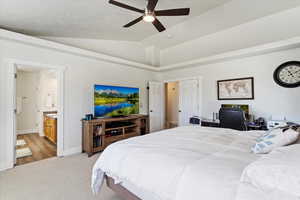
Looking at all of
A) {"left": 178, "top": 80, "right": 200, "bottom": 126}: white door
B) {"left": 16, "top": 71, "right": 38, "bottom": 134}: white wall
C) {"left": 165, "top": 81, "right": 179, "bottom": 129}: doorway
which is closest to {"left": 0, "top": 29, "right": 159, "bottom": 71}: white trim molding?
{"left": 178, "top": 80, "right": 200, "bottom": 126}: white door

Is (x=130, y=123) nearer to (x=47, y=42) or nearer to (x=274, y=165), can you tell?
(x=47, y=42)

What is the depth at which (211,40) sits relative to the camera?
4441 millimetres

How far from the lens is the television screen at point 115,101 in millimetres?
3818

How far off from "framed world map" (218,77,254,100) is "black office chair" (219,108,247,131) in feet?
3.14

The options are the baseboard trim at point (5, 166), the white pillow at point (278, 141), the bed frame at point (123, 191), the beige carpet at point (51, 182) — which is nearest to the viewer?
the white pillow at point (278, 141)

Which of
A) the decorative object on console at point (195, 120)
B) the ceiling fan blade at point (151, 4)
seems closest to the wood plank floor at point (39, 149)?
the ceiling fan blade at point (151, 4)

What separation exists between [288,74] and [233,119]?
162cm

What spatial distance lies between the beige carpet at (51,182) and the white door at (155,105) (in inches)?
105

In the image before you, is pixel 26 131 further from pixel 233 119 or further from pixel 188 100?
pixel 233 119

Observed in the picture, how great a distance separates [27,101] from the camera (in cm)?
559

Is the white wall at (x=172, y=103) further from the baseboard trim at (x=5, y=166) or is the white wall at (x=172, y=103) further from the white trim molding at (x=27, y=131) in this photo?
the baseboard trim at (x=5, y=166)

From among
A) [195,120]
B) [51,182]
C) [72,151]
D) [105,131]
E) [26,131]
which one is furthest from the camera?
[26,131]

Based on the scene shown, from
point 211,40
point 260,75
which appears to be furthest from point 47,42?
point 260,75

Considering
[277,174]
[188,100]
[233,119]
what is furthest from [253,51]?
[277,174]
